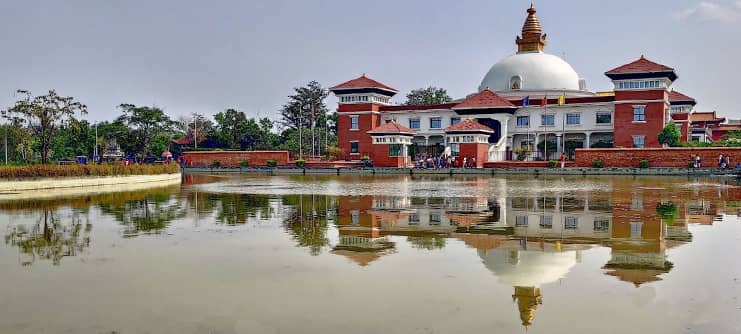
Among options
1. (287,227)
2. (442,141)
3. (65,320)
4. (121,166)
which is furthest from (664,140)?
(65,320)

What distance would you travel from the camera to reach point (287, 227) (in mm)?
12844

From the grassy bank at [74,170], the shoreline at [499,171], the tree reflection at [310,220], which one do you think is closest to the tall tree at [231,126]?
the shoreline at [499,171]

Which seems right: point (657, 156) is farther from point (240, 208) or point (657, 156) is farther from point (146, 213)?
point (146, 213)

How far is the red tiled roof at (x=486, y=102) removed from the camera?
5406 cm

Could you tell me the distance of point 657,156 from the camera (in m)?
44.1

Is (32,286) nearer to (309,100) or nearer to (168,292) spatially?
(168,292)

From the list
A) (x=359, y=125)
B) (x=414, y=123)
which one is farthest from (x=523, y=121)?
(x=359, y=125)

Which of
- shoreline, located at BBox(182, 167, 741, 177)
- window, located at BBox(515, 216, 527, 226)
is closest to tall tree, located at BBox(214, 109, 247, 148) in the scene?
shoreline, located at BBox(182, 167, 741, 177)

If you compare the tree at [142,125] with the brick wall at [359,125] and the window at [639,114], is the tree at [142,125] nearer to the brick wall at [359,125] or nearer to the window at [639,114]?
the brick wall at [359,125]

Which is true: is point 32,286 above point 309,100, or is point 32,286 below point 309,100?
below

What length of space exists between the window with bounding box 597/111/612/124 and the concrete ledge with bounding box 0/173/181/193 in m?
34.9

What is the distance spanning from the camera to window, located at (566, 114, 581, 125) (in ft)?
176

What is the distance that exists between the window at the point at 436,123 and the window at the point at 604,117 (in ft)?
44.8

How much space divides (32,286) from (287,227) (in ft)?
19.1
